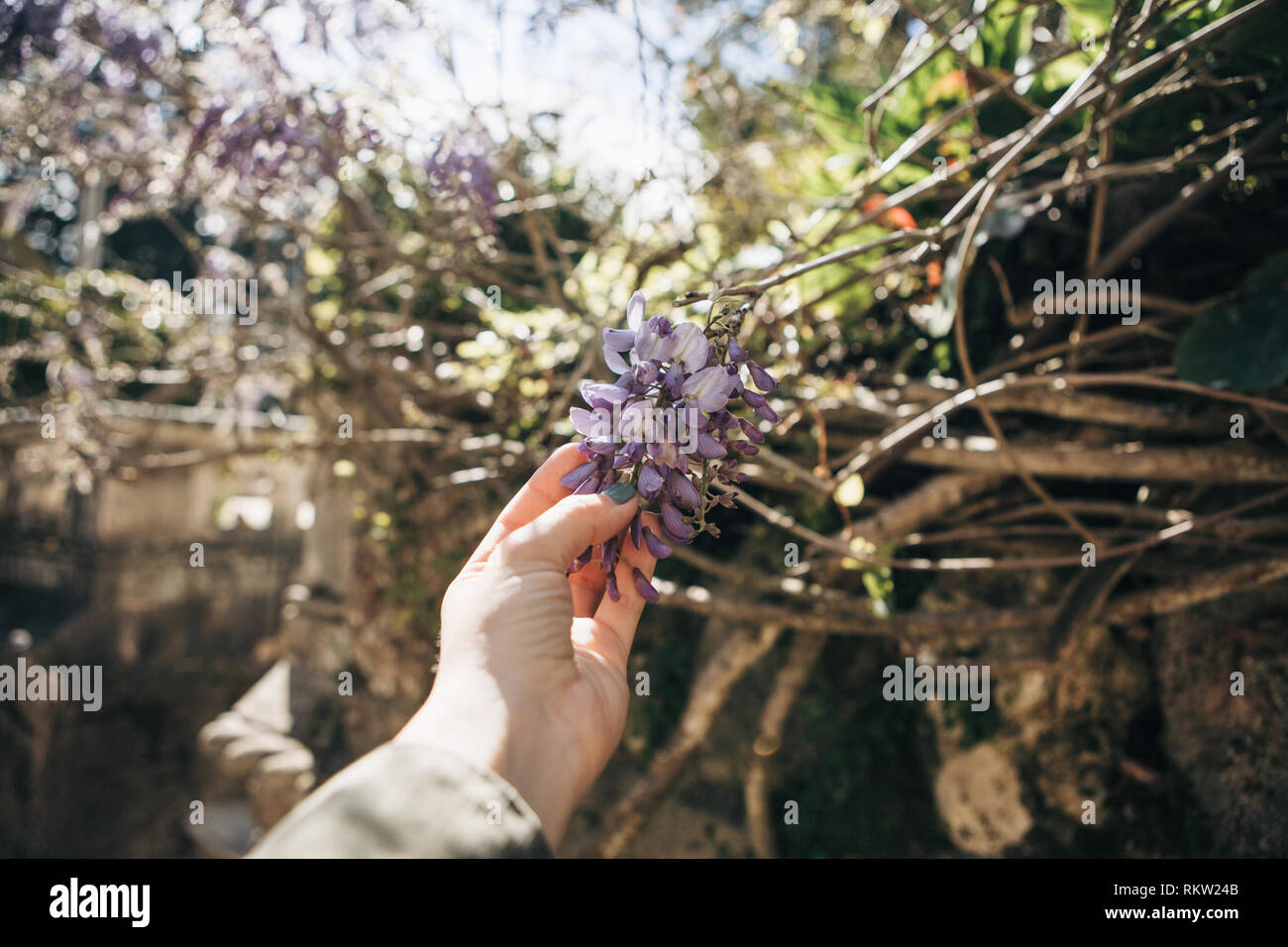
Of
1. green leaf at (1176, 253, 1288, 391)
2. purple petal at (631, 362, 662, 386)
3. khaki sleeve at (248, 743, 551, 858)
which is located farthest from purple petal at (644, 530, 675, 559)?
green leaf at (1176, 253, 1288, 391)

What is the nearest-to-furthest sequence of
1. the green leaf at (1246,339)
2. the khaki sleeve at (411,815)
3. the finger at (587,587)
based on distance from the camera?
the khaki sleeve at (411,815), the finger at (587,587), the green leaf at (1246,339)

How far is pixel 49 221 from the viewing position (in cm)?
1034

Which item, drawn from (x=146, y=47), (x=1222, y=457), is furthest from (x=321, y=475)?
(x=1222, y=457)

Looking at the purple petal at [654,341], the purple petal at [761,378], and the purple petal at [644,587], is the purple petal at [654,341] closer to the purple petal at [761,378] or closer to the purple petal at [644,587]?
the purple petal at [761,378]

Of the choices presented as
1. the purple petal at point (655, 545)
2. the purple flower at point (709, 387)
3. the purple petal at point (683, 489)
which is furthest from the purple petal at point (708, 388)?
the purple petal at point (655, 545)

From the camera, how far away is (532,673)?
0.97 meters

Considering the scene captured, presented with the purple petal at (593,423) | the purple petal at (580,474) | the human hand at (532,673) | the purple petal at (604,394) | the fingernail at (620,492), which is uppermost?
the purple petal at (604,394)

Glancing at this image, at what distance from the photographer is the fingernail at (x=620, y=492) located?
1.08 metres

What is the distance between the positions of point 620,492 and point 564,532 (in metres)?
0.11

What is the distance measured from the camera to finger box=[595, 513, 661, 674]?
118 cm

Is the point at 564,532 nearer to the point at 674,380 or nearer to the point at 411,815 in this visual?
the point at 674,380

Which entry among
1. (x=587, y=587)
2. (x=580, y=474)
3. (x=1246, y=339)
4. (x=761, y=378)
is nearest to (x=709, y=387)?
(x=761, y=378)

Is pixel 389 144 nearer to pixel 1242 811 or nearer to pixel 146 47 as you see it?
pixel 146 47

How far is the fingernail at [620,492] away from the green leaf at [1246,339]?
1.49 m
